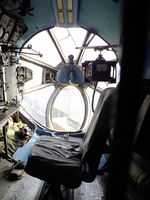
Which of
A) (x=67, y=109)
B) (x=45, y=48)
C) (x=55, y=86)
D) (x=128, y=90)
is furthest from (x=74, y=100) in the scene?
(x=128, y=90)

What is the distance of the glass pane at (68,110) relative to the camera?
15.2 ft

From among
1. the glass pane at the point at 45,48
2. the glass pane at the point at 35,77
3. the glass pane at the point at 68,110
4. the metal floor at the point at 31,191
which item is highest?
the glass pane at the point at 45,48

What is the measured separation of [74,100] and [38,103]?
780mm

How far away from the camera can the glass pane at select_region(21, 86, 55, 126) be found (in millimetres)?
4460

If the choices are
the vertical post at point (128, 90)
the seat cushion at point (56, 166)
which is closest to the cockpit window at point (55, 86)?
the seat cushion at point (56, 166)

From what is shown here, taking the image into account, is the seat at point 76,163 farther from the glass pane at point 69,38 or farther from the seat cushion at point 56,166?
the glass pane at point 69,38

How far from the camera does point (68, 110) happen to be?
15.9 ft

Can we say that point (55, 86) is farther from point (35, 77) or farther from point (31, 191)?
point (31, 191)

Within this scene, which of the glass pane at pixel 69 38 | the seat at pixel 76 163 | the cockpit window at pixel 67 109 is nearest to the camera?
the seat at pixel 76 163

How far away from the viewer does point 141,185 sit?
133cm

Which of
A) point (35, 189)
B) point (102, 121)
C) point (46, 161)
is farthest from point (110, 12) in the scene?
point (35, 189)

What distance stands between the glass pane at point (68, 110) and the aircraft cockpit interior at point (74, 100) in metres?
0.02

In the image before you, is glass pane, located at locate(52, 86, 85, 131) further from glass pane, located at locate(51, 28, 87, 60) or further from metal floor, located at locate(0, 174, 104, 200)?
metal floor, located at locate(0, 174, 104, 200)

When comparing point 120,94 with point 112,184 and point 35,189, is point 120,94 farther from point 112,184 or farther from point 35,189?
point 35,189
